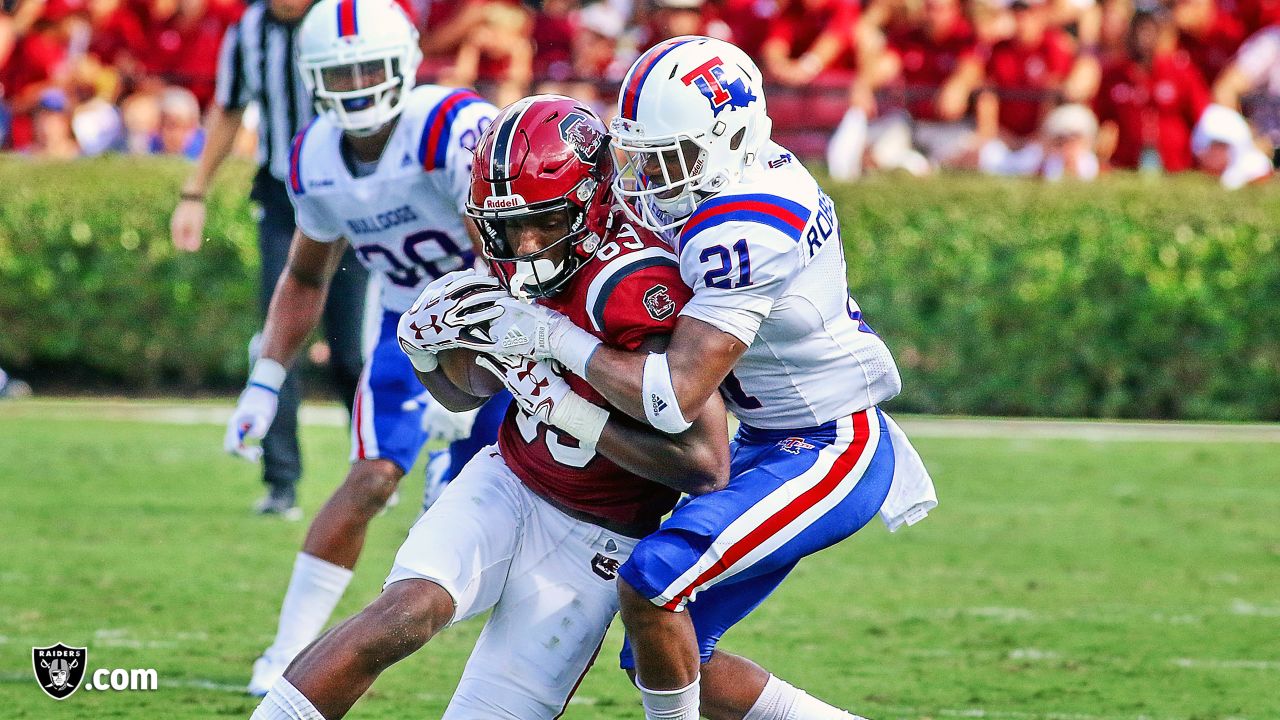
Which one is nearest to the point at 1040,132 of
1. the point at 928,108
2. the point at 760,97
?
the point at 928,108

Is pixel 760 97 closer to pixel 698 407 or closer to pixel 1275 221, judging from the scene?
pixel 698 407

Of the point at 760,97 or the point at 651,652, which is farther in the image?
the point at 760,97

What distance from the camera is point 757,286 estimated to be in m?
3.19

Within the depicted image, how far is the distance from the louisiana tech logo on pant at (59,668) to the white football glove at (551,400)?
6.40 feet

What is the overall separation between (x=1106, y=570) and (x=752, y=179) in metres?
3.38

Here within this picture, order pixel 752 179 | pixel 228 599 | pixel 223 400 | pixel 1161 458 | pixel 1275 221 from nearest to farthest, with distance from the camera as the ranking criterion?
pixel 752 179 → pixel 228 599 → pixel 1161 458 → pixel 1275 221 → pixel 223 400

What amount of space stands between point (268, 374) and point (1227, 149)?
770cm

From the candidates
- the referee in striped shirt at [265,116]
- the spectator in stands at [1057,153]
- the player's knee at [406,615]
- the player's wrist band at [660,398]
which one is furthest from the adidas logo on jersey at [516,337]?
the spectator in stands at [1057,153]

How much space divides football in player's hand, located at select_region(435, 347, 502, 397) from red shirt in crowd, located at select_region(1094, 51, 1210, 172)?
329 inches

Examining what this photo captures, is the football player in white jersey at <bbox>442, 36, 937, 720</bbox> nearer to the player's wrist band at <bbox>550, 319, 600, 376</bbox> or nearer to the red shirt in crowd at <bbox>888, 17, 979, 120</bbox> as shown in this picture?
the player's wrist band at <bbox>550, 319, 600, 376</bbox>

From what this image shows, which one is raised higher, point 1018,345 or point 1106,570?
point 1106,570

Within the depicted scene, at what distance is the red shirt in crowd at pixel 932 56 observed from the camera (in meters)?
11.3

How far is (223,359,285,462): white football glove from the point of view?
4.43 m

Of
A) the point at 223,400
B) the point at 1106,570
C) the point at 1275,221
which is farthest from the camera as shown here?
the point at 223,400
